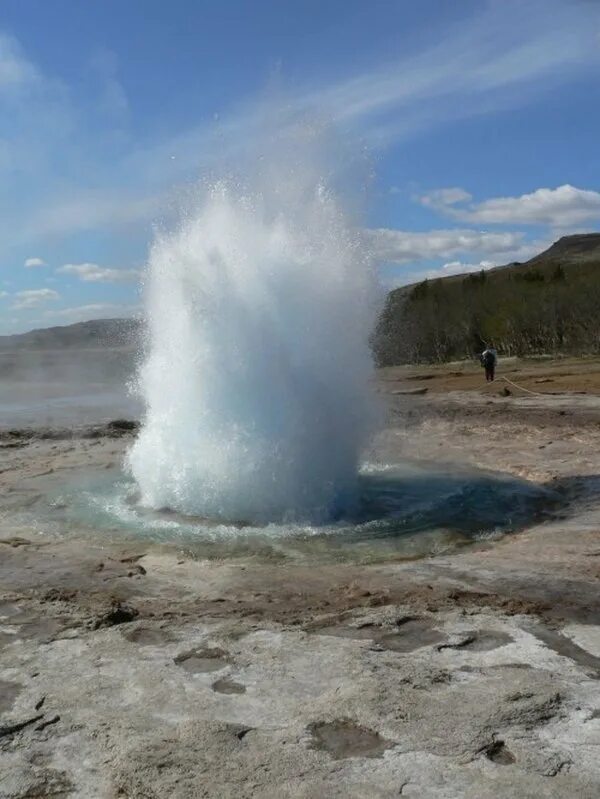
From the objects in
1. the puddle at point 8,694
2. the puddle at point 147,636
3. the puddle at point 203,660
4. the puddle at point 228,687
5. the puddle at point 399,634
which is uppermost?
the puddle at point 8,694

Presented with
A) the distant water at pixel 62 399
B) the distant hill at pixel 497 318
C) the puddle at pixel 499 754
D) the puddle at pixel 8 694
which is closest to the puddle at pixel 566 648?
the puddle at pixel 499 754

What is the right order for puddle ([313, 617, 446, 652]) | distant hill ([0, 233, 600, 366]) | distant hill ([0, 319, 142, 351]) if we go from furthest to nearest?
distant hill ([0, 319, 142, 351])
distant hill ([0, 233, 600, 366])
puddle ([313, 617, 446, 652])

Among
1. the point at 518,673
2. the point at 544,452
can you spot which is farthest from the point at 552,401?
the point at 518,673

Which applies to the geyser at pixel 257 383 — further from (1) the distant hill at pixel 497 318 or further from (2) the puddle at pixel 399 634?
(1) the distant hill at pixel 497 318

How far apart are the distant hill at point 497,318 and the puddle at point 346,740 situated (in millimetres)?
33032

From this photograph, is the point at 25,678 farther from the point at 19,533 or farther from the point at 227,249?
the point at 227,249

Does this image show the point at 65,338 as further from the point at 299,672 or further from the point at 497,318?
the point at 299,672

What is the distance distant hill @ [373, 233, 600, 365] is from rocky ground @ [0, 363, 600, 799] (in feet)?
101

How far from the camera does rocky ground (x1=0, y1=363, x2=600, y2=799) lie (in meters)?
2.87

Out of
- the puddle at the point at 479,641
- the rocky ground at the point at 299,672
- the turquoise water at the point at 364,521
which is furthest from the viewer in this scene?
the turquoise water at the point at 364,521

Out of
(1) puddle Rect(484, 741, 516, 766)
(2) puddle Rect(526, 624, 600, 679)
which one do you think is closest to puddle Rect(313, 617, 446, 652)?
(2) puddle Rect(526, 624, 600, 679)

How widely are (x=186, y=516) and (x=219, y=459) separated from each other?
704 mm

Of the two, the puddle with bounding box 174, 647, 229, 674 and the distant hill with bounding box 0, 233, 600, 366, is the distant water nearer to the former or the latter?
the distant hill with bounding box 0, 233, 600, 366

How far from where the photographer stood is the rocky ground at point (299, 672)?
287 cm
